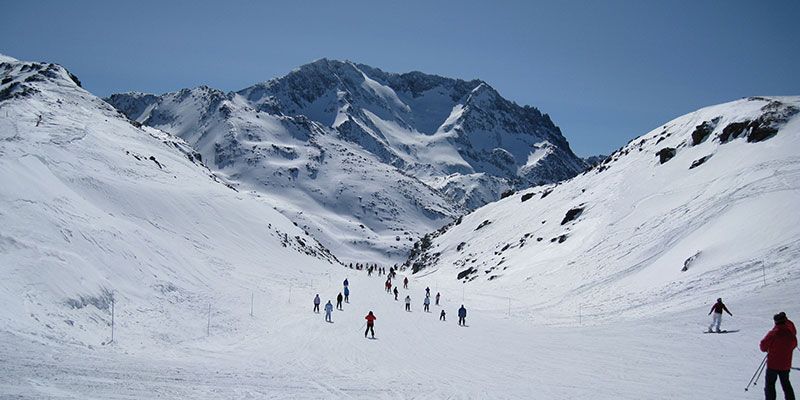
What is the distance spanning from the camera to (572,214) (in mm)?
59938

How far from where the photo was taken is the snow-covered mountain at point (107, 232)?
68.2 feet

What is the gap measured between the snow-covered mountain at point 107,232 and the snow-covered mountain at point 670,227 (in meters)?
22.3

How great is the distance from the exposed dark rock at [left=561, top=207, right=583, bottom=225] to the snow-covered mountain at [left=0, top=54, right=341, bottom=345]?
2960 centimetres

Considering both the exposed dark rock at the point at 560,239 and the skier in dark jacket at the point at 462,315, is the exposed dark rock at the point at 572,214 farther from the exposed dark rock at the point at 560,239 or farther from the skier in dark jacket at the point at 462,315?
the skier in dark jacket at the point at 462,315

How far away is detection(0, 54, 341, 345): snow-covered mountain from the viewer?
68.2ft

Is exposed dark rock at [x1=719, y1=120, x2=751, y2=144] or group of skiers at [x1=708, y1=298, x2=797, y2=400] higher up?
exposed dark rock at [x1=719, y1=120, x2=751, y2=144]

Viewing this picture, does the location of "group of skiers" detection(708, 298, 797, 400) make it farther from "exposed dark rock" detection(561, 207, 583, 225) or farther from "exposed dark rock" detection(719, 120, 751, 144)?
"exposed dark rock" detection(561, 207, 583, 225)

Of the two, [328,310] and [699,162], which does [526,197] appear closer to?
[699,162]

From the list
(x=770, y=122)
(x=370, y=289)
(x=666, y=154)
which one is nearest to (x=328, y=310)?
(x=370, y=289)

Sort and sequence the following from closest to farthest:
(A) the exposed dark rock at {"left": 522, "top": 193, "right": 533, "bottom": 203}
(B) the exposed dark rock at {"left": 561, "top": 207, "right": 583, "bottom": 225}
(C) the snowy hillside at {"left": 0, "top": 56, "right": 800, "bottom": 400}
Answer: (C) the snowy hillside at {"left": 0, "top": 56, "right": 800, "bottom": 400} < (B) the exposed dark rock at {"left": 561, "top": 207, "right": 583, "bottom": 225} < (A) the exposed dark rock at {"left": 522, "top": 193, "right": 533, "bottom": 203}

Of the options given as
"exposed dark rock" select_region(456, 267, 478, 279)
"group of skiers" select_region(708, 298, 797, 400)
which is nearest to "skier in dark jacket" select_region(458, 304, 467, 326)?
"group of skiers" select_region(708, 298, 797, 400)

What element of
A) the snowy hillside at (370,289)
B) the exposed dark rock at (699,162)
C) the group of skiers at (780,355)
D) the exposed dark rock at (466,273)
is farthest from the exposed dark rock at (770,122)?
the group of skiers at (780,355)

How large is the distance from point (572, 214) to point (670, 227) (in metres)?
20.9

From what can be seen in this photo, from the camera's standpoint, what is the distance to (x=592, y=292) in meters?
35.6
